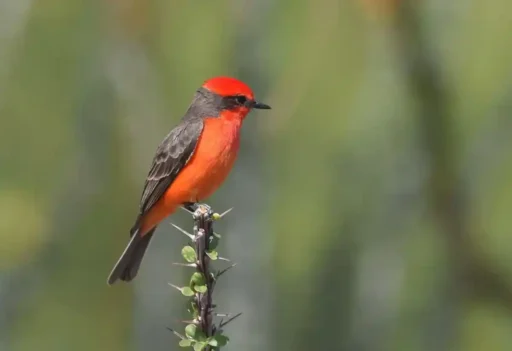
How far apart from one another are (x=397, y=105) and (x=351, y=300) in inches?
32.7

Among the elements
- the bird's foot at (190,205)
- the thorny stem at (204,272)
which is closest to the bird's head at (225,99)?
the bird's foot at (190,205)

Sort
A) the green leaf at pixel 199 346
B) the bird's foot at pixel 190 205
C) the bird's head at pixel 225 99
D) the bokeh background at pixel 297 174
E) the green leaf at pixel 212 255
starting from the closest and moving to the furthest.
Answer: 1. the green leaf at pixel 199 346
2. the green leaf at pixel 212 255
3. the bird's head at pixel 225 99
4. the bird's foot at pixel 190 205
5. the bokeh background at pixel 297 174

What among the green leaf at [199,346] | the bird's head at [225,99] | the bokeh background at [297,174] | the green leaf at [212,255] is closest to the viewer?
the green leaf at [199,346]

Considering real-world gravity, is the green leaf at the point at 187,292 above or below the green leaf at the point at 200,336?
above

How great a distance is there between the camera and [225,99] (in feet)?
6.28

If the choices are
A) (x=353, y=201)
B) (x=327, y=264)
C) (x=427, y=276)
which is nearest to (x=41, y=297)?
(x=327, y=264)

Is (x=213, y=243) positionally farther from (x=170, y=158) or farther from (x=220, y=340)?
(x=170, y=158)

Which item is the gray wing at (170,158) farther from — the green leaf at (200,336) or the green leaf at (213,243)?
the green leaf at (200,336)

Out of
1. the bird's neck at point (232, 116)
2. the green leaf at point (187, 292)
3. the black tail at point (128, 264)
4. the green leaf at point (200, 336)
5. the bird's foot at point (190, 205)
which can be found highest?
the bird's neck at point (232, 116)

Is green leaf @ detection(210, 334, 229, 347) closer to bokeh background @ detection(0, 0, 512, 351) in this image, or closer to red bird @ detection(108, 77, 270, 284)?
red bird @ detection(108, 77, 270, 284)

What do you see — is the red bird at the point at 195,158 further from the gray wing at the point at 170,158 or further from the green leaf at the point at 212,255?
the green leaf at the point at 212,255

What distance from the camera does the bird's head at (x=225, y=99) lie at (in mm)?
1842

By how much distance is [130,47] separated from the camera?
2857 millimetres

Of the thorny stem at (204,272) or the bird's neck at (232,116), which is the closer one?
the thorny stem at (204,272)
